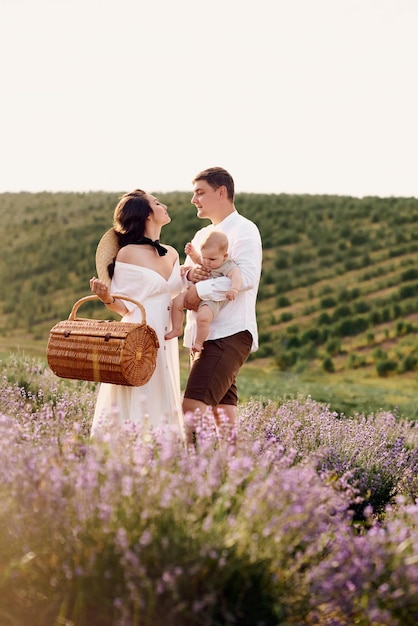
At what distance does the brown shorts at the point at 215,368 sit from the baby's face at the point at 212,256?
1.57ft

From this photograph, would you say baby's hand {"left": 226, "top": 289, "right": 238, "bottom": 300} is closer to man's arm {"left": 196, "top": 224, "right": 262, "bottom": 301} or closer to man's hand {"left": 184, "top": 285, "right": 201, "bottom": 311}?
man's arm {"left": 196, "top": 224, "right": 262, "bottom": 301}

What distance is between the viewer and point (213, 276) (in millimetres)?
4793

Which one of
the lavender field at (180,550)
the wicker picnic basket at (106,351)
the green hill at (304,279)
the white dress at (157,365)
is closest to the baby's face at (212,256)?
the white dress at (157,365)

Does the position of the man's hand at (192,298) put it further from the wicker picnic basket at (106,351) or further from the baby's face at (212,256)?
the wicker picnic basket at (106,351)

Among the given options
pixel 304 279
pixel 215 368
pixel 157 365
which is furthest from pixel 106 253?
pixel 304 279

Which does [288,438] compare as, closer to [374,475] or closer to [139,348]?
[374,475]

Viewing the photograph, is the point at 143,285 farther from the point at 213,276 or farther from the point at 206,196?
the point at 206,196

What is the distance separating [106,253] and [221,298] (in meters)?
0.79

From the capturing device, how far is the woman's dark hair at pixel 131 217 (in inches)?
187

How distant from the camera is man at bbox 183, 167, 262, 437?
4742mm

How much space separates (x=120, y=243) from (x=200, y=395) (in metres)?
1.08

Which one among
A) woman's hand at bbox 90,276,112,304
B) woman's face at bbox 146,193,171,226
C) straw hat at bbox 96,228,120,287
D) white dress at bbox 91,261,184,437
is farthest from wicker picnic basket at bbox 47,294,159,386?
woman's face at bbox 146,193,171,226

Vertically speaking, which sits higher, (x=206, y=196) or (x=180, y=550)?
(x=206, y=196)

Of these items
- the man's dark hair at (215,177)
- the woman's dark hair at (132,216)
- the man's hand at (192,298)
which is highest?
the man's dark hair at (215,177)
